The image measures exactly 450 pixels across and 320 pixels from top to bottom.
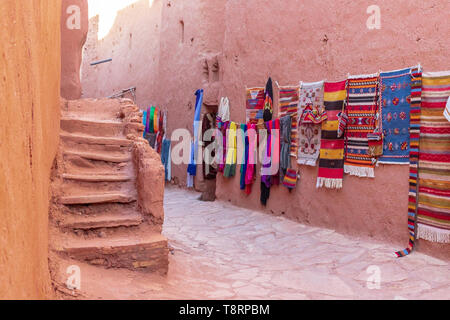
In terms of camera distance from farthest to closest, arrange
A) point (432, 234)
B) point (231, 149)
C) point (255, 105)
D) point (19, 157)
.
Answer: point (231, 149) → point (255, 105) → point (432, 234) → point (19, 157)

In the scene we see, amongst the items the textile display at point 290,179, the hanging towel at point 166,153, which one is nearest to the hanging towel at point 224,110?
the textile display at point 290,179

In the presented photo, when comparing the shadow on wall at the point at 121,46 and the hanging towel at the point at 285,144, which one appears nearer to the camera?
the hanging towel at the point at 285,144

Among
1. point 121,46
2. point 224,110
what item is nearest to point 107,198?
point 224,110

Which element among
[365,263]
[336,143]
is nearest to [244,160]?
[336,143]

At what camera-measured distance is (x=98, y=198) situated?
4117 millimetres

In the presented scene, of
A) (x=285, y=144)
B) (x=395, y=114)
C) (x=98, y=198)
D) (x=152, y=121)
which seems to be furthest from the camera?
(x=152, y=121)

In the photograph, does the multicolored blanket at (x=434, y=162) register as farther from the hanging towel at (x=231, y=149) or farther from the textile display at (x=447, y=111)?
the hanging towel at (x=231, y=149)

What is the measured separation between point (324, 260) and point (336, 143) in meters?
1.79

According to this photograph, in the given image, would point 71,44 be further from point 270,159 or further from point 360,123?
point 360,123

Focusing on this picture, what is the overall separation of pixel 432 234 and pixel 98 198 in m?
3.69

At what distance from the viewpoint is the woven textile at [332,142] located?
19.3 feet

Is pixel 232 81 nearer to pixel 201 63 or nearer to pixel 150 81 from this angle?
pixel 201 63

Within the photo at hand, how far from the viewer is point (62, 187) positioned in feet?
13.7

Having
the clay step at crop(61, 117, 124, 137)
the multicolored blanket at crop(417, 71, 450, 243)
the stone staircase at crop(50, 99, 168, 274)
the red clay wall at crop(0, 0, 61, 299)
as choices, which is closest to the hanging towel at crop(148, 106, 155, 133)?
the clay step at crop(61, 117, 124, 137)
